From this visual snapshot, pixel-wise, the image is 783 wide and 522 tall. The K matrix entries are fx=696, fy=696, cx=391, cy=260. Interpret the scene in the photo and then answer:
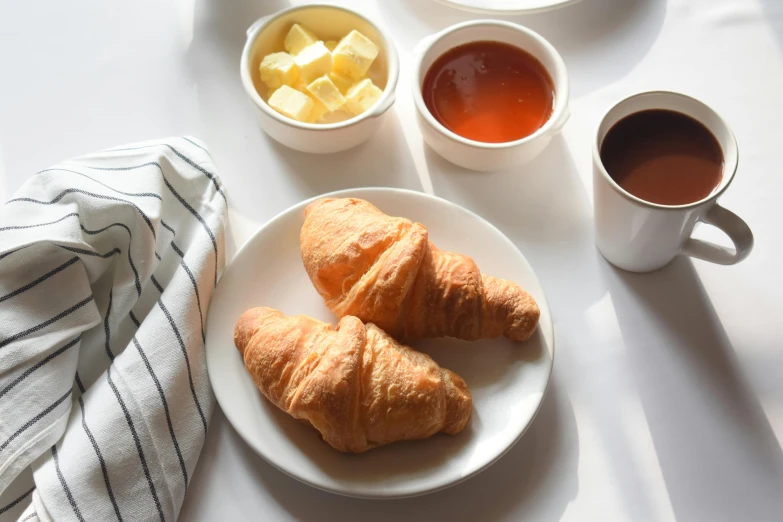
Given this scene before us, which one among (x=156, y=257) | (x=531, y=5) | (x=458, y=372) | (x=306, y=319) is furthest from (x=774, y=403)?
(x=156, y=257)

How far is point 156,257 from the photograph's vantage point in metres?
0.98

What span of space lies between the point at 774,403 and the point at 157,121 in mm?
1028

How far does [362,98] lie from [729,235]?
0.56 m

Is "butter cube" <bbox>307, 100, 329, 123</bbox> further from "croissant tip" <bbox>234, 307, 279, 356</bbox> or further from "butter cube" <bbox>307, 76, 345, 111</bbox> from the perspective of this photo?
"croissant tip" <bbox>234, 307, 279, 356</bbox>

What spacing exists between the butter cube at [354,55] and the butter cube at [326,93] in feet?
0.14

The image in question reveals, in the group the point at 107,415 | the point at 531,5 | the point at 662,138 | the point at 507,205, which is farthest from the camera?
the point at 531,5

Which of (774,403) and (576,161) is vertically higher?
(576,161)

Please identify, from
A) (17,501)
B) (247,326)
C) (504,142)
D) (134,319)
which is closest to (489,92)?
(504,142)

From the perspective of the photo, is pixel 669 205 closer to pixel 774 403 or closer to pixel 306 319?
pixel 774 403

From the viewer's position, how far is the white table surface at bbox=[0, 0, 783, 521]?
0.91m

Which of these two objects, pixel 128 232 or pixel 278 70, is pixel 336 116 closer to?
pixel 278 70

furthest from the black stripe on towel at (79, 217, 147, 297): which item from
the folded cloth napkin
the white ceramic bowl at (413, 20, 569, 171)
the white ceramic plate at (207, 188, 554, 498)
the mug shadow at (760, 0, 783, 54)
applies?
the mug shadow at (760, 0, 783, 54)

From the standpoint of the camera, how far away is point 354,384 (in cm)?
83

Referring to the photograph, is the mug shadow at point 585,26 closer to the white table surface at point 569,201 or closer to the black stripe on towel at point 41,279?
the white table surface at point 569,201
